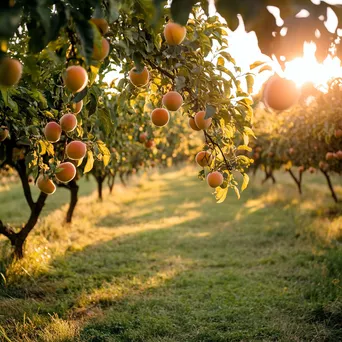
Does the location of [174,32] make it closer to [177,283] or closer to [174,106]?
[174,106]

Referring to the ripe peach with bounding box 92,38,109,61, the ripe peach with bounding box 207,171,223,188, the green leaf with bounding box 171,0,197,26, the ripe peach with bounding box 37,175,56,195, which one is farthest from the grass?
the green leaf with bounding box 171,0,197,26

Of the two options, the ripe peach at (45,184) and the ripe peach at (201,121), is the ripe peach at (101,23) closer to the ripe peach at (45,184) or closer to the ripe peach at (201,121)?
the ripe peach at (201,121)

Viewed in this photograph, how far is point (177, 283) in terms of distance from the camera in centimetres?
560

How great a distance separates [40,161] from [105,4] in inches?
61.2

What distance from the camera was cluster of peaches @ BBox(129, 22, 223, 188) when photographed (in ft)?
6.59

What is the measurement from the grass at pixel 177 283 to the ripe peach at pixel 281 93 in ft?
8.95

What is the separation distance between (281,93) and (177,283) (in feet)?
14.0

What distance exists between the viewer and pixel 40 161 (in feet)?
9.69

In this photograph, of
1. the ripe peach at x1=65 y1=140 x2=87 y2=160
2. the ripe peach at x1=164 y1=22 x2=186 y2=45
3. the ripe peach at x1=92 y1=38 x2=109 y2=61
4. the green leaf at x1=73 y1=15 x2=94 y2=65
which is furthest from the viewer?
the ripe peach at x1=65 y1=140 x2=87 y2=160

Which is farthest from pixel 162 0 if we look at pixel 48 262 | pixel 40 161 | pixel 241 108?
pixel 48 262

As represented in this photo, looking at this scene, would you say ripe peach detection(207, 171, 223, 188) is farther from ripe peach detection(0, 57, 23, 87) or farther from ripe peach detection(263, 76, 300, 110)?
ripe peach detection(0, 57, 23, 87)

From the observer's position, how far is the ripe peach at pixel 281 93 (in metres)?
1.82

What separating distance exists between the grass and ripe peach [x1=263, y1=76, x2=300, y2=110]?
273 centimetres

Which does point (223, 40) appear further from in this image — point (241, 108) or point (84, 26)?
point (84, 26)
